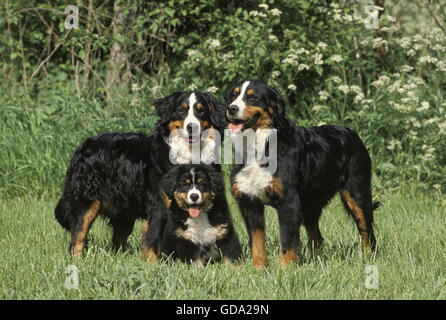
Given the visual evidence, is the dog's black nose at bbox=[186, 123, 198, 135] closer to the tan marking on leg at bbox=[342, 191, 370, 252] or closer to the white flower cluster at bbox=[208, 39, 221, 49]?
the tan marking on leg at bbox=[342, 191, 370, 252]

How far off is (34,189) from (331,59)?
13.0 feet

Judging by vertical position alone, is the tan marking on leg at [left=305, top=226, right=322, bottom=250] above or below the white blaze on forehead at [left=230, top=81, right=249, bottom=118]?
below

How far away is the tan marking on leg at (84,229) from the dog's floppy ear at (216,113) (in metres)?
1.21

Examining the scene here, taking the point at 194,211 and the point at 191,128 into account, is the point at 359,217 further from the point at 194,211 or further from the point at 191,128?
the point at 191,128

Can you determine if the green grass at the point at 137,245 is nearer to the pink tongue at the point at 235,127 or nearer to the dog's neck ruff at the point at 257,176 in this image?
the dog's neck ruff at the point at 257,176

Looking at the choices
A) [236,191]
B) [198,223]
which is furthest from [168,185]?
[236,191]

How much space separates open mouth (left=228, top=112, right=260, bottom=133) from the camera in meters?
4.73

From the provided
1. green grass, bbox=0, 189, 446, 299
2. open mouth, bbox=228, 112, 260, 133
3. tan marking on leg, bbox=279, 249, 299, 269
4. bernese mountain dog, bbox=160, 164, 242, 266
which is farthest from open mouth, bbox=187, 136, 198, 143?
tan marking on leg, bbox=279, 249, 299, 269

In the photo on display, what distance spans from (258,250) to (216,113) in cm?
112

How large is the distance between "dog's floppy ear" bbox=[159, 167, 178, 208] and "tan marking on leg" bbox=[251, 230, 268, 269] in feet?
2.33

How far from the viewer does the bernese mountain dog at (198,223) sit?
5.00 m

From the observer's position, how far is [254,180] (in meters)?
4.80

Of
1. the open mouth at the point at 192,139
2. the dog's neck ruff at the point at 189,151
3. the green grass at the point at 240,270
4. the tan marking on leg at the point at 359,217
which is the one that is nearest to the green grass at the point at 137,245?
the green grass at the point at 240,270

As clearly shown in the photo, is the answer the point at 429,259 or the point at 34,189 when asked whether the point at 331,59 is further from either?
the point at 34,189
